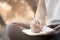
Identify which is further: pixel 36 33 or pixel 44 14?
pixel 44 14

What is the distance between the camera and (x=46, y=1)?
1058mm

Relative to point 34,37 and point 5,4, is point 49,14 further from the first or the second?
point 5,4

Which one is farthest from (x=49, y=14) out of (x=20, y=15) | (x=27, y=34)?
(x=20, y=15)

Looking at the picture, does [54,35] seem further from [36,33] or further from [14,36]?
[14,36]

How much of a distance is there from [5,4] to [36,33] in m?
1.51

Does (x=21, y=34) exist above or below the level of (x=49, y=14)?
below

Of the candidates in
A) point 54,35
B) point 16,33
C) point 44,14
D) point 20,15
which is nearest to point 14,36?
point 16,33

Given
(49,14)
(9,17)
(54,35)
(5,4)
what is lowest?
(54,35)

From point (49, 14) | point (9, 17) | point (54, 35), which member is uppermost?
point (9, 17)

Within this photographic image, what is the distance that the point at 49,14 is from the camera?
3.38ft

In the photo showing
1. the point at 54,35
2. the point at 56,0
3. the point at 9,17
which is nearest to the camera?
the point at 54,35

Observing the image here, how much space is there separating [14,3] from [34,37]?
59.0 inches

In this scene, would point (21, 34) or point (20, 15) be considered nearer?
point (21, 34)

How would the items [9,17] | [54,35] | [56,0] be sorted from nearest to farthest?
[54,35], [56,0], [9,17]
